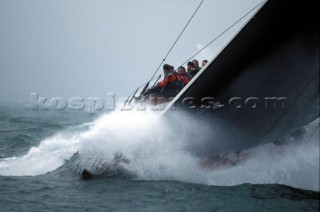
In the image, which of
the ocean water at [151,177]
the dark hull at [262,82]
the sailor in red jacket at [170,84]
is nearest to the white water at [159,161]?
the ocean water at [151,177]

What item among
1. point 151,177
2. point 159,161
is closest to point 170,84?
point 159,161

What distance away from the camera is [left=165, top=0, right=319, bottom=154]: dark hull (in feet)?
18.5

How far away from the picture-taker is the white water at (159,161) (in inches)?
272

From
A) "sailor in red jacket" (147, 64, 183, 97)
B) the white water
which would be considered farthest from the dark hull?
"sailor in red jacket" (147, 64, 183, 97)

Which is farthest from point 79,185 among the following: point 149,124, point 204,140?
point 204,140

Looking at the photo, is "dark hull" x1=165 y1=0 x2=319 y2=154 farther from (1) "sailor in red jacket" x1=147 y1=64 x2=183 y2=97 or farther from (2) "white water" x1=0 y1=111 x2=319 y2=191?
(1) "sailor in red jacket" x1=147 y1=64 x2=183 y2=97

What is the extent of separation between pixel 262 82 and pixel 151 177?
3073mm

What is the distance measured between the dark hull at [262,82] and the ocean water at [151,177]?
75 centimetres

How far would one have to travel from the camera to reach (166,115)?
686 cm

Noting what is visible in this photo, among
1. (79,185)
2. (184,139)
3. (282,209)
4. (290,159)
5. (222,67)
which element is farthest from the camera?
(290,159)

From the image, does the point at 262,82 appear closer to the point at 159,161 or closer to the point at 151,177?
the point at 159,161

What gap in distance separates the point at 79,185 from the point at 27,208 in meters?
1.52

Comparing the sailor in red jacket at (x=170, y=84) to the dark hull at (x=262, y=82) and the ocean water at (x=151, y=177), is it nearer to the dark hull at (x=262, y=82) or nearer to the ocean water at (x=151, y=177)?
the ocean water at (x=151, y=177)

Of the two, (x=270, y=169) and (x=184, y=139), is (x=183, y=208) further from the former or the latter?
(x=270, y=169)
